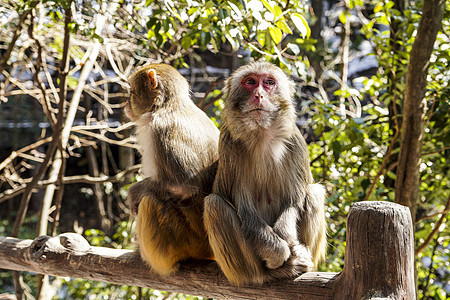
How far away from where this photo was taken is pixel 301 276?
3037mm

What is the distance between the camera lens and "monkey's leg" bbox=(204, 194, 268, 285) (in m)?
3.07

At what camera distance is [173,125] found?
3.75 metres

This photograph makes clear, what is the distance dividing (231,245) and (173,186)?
2.59 ft

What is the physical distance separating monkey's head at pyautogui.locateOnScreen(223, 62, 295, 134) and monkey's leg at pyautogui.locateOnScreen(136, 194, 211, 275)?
908 millimetres

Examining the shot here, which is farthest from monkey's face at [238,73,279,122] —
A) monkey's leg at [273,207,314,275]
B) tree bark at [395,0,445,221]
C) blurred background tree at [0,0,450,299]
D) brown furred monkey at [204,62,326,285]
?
tree bark at [395,0,445,221]

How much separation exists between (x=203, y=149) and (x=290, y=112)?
2.85 feet

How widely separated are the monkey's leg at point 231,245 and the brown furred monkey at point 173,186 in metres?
0.55

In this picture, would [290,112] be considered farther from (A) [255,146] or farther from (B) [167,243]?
(B) [167,243]

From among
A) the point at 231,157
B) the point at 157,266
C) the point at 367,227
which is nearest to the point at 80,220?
the point at 157,266

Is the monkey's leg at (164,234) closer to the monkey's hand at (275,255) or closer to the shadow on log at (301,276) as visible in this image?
the shadow on log at (301,276)

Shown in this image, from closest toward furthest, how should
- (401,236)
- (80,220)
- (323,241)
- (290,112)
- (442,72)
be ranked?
(401,236), (290,112), (323,241), (442,72), (80,220)

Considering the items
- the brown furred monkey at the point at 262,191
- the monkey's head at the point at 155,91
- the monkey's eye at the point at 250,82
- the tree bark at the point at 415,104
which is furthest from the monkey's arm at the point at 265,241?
A: the tree bark at the point at 415,104

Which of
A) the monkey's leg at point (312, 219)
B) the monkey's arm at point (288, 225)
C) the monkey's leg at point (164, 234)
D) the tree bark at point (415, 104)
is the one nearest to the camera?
the monkey's arm at point (288, 225)

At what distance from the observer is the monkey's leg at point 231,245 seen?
121 inches
